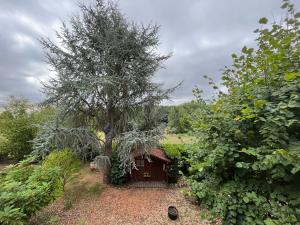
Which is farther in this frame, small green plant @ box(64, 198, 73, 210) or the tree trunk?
the tree trunk

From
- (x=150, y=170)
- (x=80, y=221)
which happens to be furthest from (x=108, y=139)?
(x=80, y=221)

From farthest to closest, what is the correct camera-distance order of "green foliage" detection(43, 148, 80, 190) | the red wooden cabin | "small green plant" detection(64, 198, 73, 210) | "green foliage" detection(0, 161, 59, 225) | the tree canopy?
the red wooden cabin
the tree canopy
"green foliage" detection(43, 148, 80, 190)
"small green plant" detection(64, 198, 73, 210)
"green foliage" detection(0, 161, 59, 225)

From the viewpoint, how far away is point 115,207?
7.61 m

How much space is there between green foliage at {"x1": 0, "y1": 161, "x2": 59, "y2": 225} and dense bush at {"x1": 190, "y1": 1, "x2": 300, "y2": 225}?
209 inches

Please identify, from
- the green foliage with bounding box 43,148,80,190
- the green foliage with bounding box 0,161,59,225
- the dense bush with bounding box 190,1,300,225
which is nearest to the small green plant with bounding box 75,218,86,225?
the green foliage with bounding box 0,161,59,225

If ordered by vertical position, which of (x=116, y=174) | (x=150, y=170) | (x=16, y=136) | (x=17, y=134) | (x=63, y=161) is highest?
(x=17, y=134)

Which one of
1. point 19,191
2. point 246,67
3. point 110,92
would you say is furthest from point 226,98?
point 110,92

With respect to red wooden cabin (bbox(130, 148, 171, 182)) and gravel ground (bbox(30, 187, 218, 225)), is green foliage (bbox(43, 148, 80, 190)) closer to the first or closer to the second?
gravel ground (bbox(30, 187, 218, 225))

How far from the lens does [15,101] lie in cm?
1767

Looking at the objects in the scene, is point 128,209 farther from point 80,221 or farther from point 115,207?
point 80,221

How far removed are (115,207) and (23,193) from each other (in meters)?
3.92

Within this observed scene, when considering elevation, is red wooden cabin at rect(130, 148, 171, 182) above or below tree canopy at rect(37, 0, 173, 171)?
below

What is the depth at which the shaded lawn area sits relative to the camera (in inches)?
259

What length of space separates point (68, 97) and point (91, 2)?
5.33 meters
